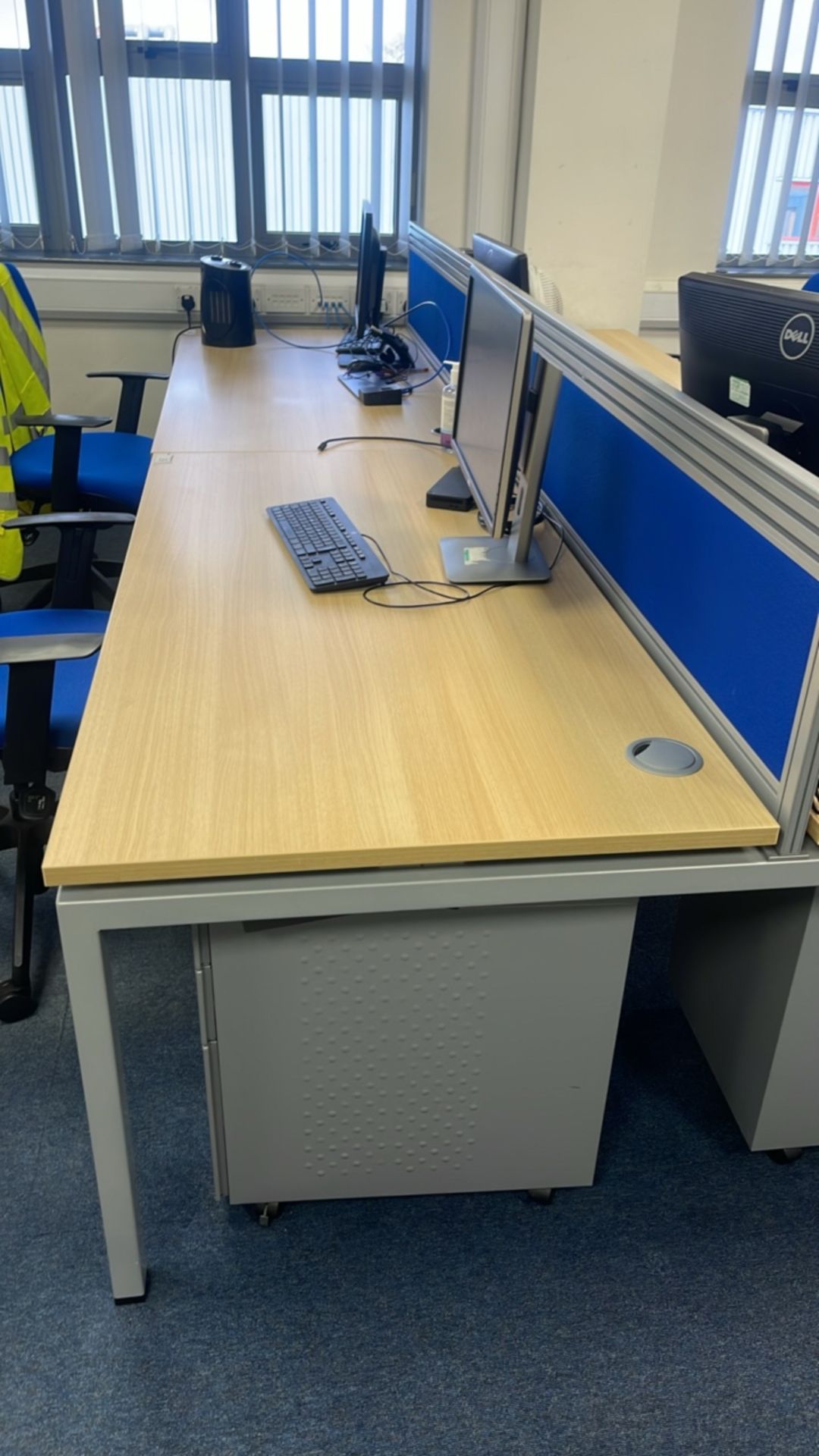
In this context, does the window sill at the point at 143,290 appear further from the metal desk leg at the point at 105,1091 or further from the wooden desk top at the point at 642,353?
the metal desk leg at the point at 105,1091

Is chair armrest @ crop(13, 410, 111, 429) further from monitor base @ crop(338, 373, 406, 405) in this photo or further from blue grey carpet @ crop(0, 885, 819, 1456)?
blue grey carpet @ crop(0, 885, 819, 1456)

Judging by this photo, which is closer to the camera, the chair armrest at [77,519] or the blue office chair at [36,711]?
the blue office chair at [36,711]

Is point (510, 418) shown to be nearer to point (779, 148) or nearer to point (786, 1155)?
point (786, 1155)

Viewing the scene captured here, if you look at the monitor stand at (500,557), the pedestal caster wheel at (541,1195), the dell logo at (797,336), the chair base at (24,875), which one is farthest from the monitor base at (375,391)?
the pedestal caster wheel at (541,1195)

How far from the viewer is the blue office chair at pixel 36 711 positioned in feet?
4.70

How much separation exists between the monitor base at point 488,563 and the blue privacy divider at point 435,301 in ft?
3.46

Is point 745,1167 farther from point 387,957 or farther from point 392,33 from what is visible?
point 392,33

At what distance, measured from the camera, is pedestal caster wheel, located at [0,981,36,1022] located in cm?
169

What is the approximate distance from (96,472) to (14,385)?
1.00 feet

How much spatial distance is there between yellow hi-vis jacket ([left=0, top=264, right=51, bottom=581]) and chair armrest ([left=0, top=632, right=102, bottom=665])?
1.00 meters

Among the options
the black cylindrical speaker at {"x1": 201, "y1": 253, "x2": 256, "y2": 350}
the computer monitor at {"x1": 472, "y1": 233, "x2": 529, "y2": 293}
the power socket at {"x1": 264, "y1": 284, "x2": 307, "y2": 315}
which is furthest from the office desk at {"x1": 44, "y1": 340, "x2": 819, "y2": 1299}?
→ the power socket at {"x1": 264, "y1": 284, "x2": 307, "y2": 315}

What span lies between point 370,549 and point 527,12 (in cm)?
242

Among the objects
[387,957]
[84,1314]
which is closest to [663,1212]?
[387,957]

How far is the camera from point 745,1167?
149cm
